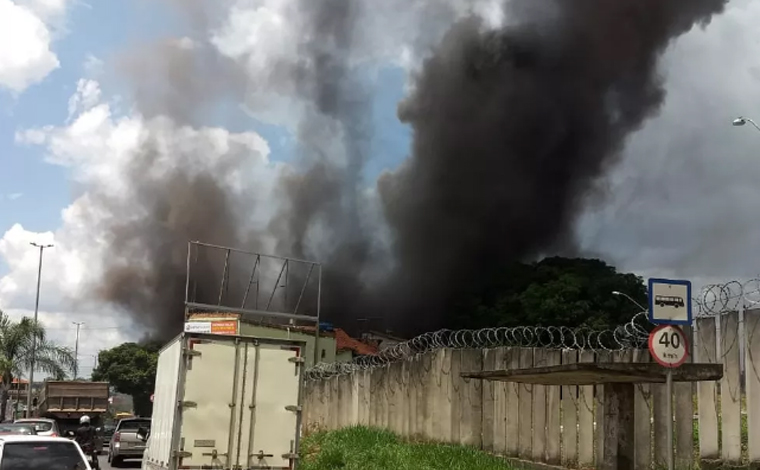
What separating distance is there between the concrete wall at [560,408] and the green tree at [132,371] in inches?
2504

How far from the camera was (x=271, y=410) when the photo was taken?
38.3ft

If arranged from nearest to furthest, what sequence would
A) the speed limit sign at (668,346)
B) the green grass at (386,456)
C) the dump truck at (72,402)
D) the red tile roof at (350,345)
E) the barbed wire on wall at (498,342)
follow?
the speed limit sign at (668,346) → the barbed wire on wall at (498,342) → the green grass at (386,456) → the dump truck at (72,402) → the red tile roof at (350,345)

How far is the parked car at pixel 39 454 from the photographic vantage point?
1066cm

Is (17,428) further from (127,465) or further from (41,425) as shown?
(127,465)

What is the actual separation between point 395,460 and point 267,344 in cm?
410

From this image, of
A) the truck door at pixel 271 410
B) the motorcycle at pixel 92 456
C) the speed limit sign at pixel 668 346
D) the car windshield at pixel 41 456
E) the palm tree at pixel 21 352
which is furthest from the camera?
the palm tree at pixel 21 352

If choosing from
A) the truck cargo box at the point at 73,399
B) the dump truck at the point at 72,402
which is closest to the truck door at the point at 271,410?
the dump truck at the point at 72,402

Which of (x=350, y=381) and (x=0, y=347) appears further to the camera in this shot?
(x=0, y=347)

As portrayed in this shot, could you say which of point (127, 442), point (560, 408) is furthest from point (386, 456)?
point (127, 442)

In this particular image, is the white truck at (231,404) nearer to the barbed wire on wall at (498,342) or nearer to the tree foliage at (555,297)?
the barbed wire on wall at (498,342)

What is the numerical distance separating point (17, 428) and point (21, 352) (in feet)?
97.3

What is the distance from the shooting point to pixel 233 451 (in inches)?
443

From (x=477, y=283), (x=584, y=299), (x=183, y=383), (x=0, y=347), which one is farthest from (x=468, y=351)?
(x=477, y=283)

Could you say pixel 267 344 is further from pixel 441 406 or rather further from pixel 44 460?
pixel 441 406
